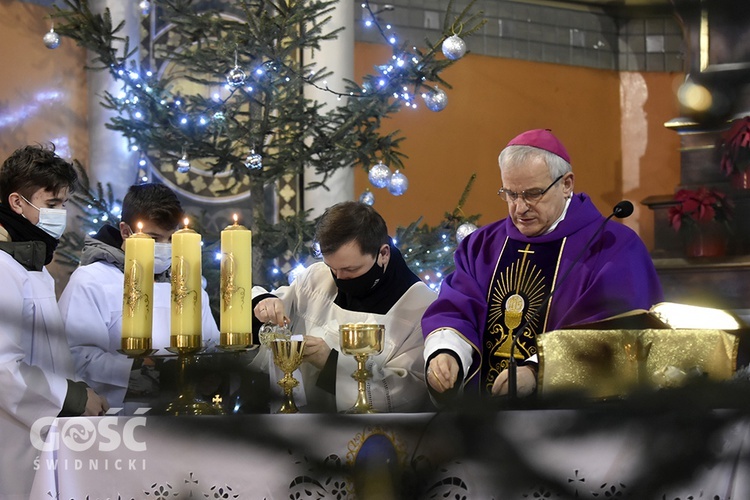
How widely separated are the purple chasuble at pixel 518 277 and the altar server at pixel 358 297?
17 centimetres

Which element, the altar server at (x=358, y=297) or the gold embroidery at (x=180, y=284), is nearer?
the gold embroidery at (x=180, y=284)

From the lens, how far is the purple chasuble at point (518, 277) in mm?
2539

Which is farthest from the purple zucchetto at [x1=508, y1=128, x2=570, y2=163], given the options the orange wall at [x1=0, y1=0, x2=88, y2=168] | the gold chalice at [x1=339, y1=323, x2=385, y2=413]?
the orange wall at [x1=0, y1=0, x2=88, y2=168]

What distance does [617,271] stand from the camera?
243cm

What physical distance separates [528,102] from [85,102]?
3848 millimetres

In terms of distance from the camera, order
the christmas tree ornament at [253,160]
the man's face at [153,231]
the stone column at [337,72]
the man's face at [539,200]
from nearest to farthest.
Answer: the man's face at [539,200]
the man's face at [153,231]
the christmas tree ornament at [253,160]
the stone column at [337,72]

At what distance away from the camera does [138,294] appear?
204 centimetres

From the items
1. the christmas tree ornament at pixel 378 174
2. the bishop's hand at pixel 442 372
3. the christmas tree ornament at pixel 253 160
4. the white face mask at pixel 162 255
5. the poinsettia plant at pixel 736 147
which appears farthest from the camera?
the christmas tree ornament at pixel 378 174

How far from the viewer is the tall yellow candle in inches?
78.5

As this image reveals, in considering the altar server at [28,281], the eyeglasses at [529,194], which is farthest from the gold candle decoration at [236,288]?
the eyeglasses at [529,194]

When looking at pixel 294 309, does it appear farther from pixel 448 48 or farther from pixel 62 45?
pixel 62 45

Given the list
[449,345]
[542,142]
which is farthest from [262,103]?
[449,345]

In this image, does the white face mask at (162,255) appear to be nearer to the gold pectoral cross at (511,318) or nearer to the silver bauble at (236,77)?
the gold pectoral cross at (511,318)

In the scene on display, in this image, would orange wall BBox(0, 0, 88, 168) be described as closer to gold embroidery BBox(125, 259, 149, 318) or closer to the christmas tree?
the christmas tree
